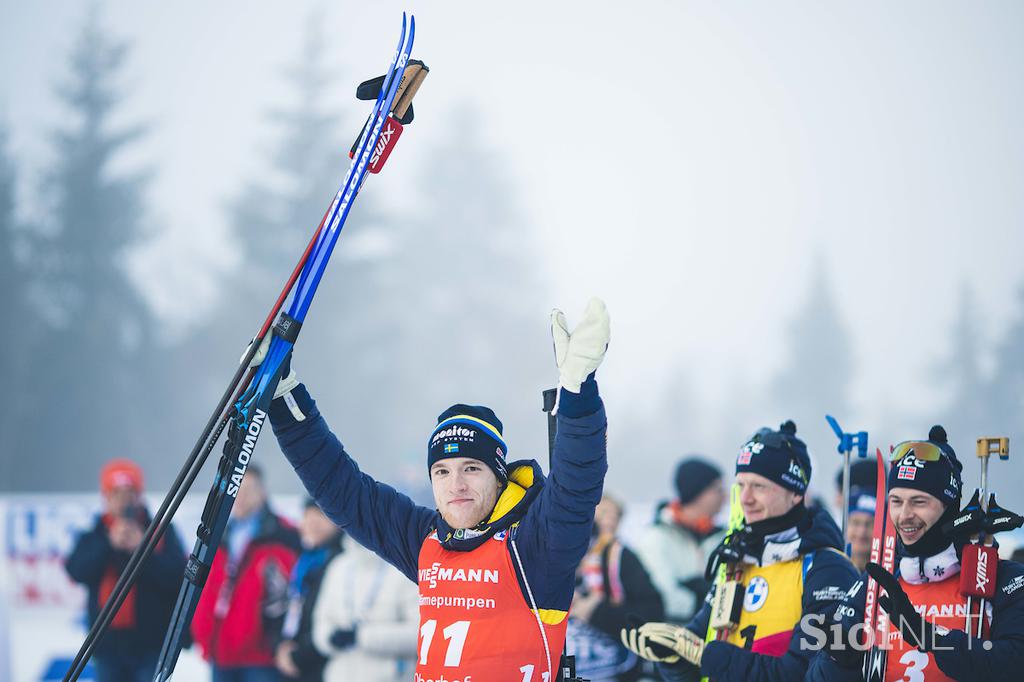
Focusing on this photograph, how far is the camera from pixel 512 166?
110 feet

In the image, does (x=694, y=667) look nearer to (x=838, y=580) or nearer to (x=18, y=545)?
(x=838, y=580)

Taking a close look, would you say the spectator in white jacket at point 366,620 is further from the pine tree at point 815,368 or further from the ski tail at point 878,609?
the pine tree at point 815,368

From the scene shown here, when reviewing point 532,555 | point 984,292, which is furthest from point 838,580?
point 984,292

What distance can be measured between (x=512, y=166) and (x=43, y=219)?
48.3ft

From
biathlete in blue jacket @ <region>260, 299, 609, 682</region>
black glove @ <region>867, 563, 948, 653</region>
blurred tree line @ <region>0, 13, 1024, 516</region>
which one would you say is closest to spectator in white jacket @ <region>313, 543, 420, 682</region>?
biathlete in blue jacket @ <region>260, 299, 609, 682</region>

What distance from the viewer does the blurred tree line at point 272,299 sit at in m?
32.3

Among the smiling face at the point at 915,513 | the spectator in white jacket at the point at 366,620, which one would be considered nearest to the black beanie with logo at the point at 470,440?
the smiling face at the point at 915,513

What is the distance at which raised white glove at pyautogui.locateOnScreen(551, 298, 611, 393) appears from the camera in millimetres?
2867

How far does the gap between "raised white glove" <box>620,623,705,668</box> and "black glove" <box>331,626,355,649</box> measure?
3.36 metres

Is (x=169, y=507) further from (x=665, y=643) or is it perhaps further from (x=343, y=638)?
(x=343, y=638)

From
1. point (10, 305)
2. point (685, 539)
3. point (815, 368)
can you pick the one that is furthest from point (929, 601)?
point (10, 305)

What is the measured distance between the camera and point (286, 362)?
346 cm

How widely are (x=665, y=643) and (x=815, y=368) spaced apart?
73.7ft

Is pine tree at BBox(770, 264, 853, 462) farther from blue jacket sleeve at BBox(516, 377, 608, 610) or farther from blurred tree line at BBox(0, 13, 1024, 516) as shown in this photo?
blue jacket sleeve at BBox(516, 377, 608, 610)
